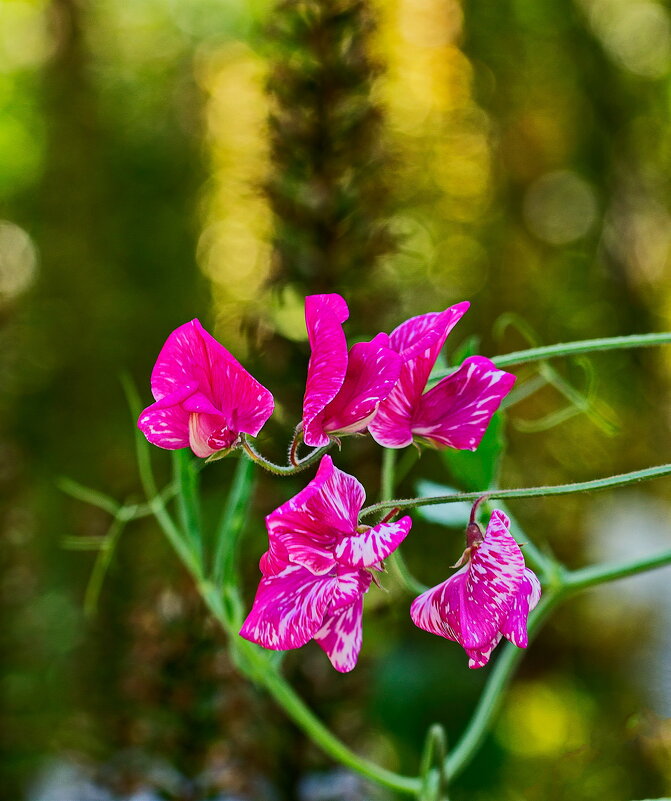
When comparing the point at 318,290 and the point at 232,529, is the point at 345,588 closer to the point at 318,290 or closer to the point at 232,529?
the point at 232,529

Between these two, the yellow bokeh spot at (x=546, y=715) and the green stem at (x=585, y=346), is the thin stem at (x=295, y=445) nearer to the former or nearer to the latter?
the green stem at (x=585, y=346)

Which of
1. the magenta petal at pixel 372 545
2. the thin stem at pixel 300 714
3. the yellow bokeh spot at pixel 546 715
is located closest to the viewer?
the magenta petal at pixel 372 545

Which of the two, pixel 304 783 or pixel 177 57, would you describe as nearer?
pixel 304 783

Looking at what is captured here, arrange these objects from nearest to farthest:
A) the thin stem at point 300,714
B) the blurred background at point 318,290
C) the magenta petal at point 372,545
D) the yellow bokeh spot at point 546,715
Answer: the magenta petal at point 372,545, the thin stem at point 300,714, the blurred background at point 318,290, the yellow bokeh spot at point 546,715

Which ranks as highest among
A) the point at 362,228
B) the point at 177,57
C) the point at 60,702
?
the point at 177,57

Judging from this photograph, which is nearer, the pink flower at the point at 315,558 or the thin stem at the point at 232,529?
the pink flower at the point at 315,558

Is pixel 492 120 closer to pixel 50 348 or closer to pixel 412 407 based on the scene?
pixel 50 348

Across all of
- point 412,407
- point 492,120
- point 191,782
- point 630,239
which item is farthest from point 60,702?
point 492,120

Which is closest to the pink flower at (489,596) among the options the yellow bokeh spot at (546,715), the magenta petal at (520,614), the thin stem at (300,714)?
the magenta petal at (520,614)
